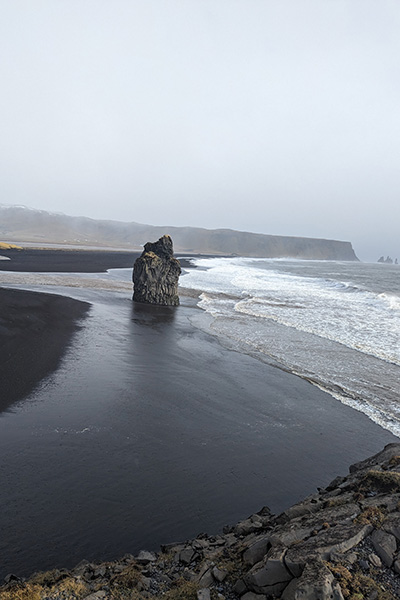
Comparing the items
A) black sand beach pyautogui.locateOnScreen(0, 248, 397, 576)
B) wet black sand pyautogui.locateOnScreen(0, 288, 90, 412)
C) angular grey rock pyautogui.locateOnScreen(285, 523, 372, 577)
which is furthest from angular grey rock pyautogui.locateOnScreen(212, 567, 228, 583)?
wet black sand pyautogui.locateOnScreen(0, 288, 90, 412)

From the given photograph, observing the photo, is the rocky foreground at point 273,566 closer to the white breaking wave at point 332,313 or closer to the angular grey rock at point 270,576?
the angular grey rock at point 270,576

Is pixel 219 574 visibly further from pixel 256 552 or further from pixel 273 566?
pixel 273 566

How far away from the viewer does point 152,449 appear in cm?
966

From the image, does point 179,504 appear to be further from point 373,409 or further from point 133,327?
point 133,327

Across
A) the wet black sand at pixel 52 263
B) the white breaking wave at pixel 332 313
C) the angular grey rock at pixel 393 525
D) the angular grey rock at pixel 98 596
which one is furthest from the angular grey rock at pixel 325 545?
the wet black sand at pixel 52 263

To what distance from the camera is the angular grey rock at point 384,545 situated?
500cm

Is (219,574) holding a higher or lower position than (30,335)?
lower

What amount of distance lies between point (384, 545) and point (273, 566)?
166 centimetres

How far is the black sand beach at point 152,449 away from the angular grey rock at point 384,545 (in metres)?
2.92

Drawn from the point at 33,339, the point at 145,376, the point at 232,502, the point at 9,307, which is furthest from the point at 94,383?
the point at 9,307

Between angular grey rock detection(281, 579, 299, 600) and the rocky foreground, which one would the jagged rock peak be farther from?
angular grey rock detection(281, 579, 299, 600)

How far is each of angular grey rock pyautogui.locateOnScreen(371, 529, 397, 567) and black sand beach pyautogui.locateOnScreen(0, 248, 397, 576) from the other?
292 centimetres

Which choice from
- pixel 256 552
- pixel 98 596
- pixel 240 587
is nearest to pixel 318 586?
pixel 240 587

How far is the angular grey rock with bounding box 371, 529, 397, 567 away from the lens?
4996 mm
